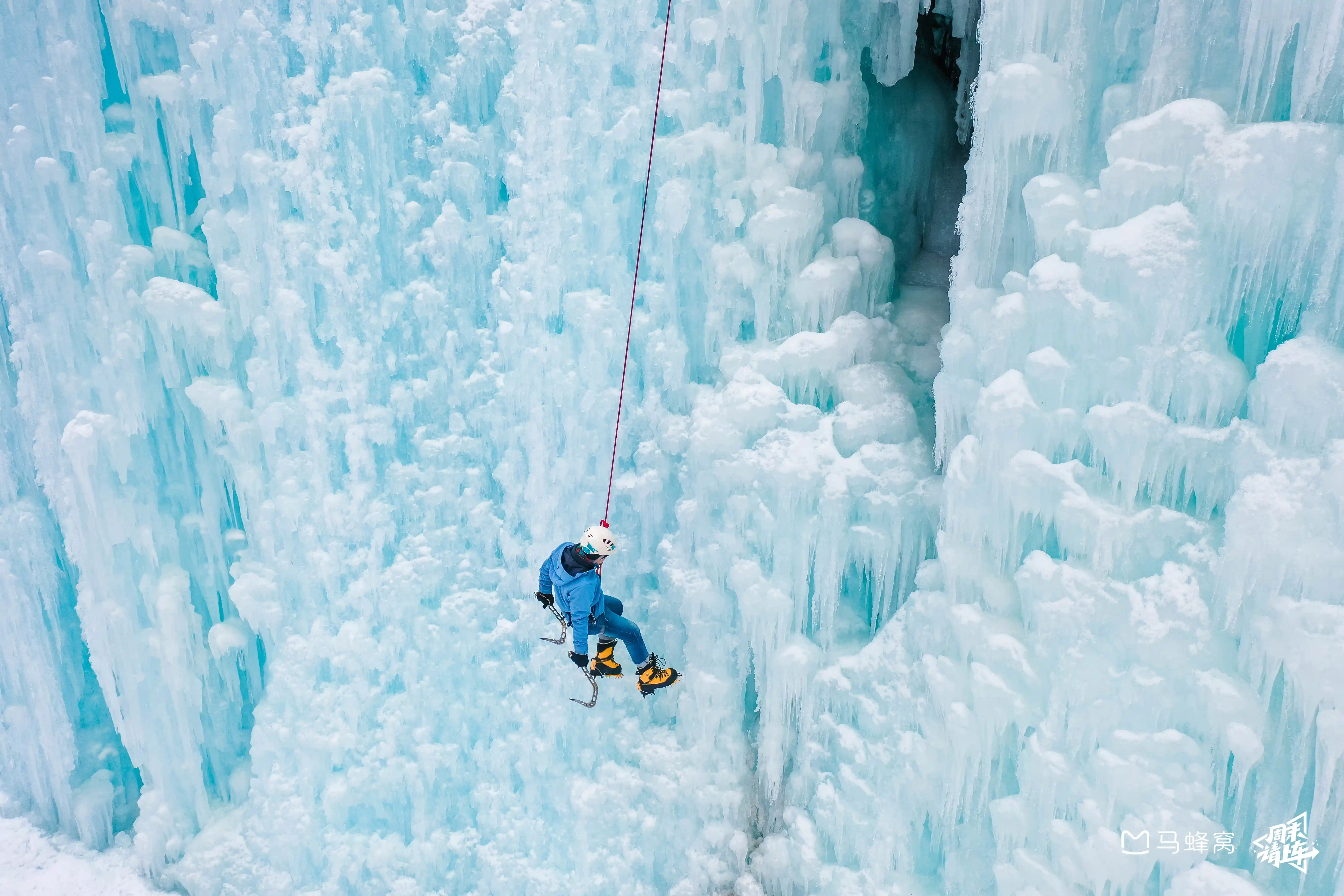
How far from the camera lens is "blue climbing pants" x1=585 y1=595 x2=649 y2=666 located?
4.67m

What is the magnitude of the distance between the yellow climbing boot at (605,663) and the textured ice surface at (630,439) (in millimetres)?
488

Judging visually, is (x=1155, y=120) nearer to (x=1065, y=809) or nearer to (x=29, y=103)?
(x=1065, y=809)

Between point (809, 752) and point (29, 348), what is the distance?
5846 millimetres

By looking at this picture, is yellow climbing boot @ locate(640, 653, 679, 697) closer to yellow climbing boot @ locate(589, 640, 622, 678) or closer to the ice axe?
yellow climbing boot @ locate(589, 640, 622, 678)

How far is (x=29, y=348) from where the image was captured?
5.73m

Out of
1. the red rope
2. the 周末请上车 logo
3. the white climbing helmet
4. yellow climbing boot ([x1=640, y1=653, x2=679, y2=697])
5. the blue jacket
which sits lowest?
yellow climbing boot ([x1=640, y1=653, x2=679, y2=697])

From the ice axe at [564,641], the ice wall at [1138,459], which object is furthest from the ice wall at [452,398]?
the ice wall at [1138,459]

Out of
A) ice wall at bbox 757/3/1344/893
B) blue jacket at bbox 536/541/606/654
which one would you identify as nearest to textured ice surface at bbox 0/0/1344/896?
ice wall at bbox 757/3/1344/893

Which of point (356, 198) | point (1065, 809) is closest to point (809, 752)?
point (1065, 809)

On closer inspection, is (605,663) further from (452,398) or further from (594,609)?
(452,398)

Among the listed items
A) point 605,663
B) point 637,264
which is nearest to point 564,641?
point 605,663

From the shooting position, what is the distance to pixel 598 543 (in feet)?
14.3

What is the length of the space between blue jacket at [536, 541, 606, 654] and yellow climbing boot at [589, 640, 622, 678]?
340 millimetres

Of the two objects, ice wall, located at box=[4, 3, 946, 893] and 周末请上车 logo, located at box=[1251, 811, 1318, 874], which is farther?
ice wall, located at box=[4, 3, 946, 893]
